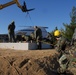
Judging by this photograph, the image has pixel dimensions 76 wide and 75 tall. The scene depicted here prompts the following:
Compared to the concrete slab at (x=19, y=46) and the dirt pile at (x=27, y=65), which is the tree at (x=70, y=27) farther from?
the dirt pile at (x=27, y=65)

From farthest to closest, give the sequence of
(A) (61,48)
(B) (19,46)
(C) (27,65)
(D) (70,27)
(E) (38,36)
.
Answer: (D) (70,27) < (E) (38,36) < (B) (19,46) < (C) (27,65) < (A) (61,48)

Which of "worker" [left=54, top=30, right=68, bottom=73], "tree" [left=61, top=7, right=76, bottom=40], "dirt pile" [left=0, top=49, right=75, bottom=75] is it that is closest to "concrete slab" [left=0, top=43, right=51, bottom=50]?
"dirt pile" [left=0, top=49, right=75, bottom=75]

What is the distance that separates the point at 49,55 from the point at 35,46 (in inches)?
141

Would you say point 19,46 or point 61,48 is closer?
point 61,48

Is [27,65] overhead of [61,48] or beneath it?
beneath

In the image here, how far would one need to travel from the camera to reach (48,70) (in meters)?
13.4

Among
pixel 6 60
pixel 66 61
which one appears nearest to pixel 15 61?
pixel 6 60

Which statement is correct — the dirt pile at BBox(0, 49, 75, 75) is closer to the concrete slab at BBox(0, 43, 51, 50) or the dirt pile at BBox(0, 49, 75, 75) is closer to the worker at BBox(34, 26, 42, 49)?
the concrete slab at BBox(0, 43, 51, 50)

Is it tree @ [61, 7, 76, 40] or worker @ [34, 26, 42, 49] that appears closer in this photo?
worker @ [34, 26, 42, 49]

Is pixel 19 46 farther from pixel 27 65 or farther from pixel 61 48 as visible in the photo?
pixel 61 48

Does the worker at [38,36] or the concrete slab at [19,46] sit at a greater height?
the worker at [38,36]

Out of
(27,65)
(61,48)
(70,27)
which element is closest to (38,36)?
(27,65)

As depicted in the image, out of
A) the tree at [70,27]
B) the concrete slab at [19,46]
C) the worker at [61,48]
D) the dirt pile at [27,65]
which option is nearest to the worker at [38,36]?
the concrete slab at [19,46]

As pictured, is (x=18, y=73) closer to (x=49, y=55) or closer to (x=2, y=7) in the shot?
(x=49, y=55)
